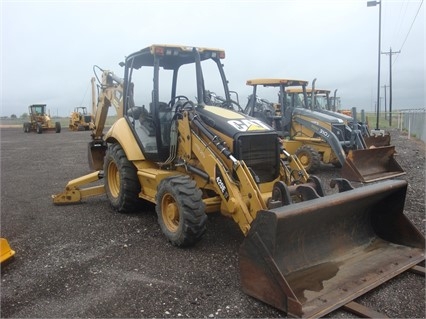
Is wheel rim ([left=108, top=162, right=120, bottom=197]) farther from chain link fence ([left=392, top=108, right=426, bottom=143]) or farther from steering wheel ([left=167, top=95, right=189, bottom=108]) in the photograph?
chain link fence ([left=392, top=108, right=426, bottom=143])

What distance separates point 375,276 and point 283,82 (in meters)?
8.79

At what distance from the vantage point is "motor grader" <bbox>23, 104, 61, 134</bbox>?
1388 inches

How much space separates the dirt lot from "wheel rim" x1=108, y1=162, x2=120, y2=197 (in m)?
0.38

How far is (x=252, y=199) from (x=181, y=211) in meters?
0.86

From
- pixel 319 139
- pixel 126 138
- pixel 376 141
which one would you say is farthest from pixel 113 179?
pixel 376 141

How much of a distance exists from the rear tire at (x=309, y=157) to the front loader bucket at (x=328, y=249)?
609cm

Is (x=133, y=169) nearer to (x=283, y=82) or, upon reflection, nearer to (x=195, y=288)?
(x=195, y=288)

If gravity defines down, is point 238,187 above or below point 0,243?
above

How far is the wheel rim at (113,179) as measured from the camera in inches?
282

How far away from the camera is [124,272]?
14.9 feet

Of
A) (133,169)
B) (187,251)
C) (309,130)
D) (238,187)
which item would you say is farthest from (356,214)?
(309,130)

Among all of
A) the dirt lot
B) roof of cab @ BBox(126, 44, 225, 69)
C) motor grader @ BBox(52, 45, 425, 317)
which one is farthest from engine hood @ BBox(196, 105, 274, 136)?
the dirt lot

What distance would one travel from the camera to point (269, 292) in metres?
3.62

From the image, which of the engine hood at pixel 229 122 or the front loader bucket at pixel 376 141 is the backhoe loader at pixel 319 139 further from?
the engine hood at pixel 229 122
